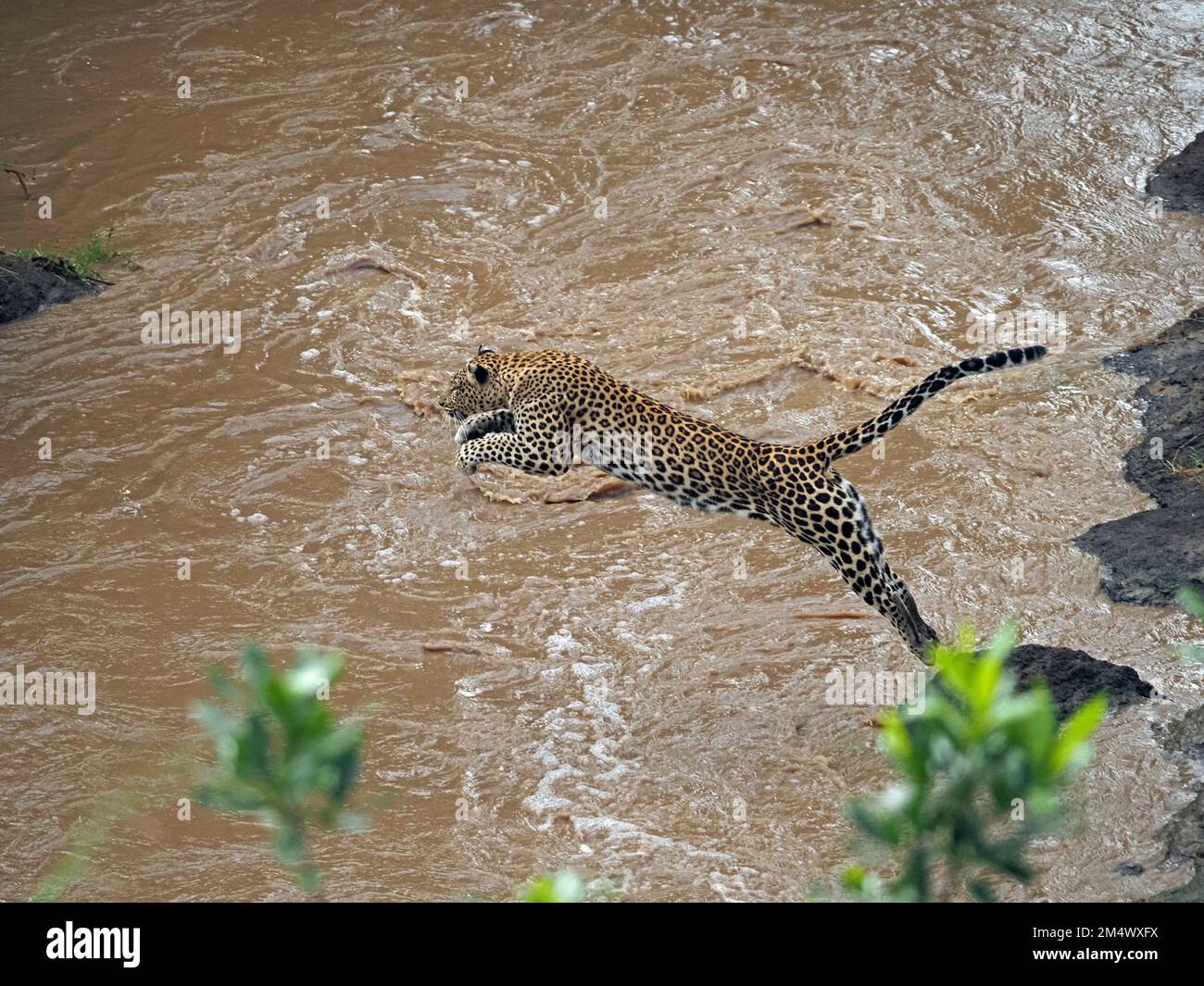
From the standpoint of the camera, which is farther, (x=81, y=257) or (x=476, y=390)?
(x=81, y=257)

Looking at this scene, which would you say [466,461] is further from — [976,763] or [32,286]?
[976,763]

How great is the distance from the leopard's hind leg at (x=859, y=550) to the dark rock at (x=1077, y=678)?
58 centimetres

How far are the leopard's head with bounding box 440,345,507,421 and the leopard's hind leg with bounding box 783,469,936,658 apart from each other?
2.56m

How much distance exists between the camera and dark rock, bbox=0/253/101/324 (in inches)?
469

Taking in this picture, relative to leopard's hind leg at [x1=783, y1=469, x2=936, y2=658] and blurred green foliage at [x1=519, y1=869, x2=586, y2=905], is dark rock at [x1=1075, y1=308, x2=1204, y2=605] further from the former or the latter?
blurred green foliage at [x1=519, y1=869, x2=586, y2=905]

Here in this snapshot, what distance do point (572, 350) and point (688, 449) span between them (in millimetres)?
3499

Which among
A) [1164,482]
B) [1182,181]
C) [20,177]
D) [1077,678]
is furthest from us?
[20,177]

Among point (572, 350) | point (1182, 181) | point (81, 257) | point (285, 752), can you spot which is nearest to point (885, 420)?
point (572, 350)

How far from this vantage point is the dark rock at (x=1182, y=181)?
42.7 feet

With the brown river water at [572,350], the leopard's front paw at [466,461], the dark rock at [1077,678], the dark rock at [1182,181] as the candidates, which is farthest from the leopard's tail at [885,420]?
the dark rock at [1182,181]

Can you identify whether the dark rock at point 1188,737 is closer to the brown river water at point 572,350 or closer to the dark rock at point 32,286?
the brown river water at point 572,350

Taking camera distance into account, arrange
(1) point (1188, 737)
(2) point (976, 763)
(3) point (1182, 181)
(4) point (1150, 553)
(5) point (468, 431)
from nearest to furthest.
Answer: (2) point (976, 763), (1) point (1188, 737), (4) point (1150, 553), (5) point (468, 431), (3) point (1182, 181)

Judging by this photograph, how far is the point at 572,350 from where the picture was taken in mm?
11234

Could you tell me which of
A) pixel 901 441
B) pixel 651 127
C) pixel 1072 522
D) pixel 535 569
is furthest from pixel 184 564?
pixel 651 127
